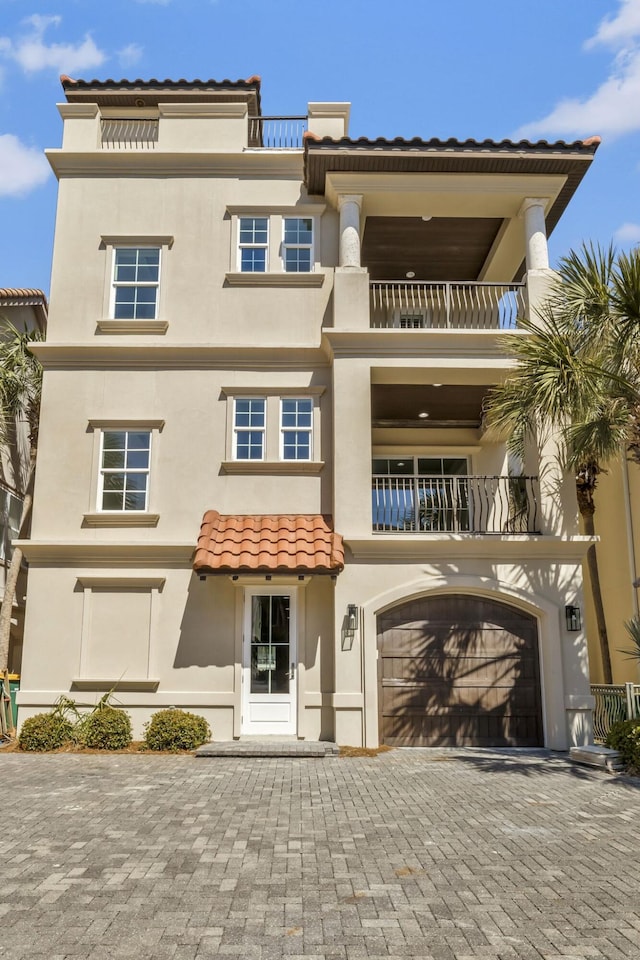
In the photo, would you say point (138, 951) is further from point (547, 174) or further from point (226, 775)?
point (547, 174)

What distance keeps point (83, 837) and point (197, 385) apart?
10.2 meters

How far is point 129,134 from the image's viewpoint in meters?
18.5

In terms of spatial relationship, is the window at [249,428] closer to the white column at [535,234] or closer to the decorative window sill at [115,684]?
the decorative window sill at [115,684]

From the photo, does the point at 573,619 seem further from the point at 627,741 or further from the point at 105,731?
the point at 105,731

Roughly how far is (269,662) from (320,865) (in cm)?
817

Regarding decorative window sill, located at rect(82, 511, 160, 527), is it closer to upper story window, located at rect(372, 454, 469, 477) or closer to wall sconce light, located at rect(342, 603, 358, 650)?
wall sconce light, located at rect(342, 603, 358, 650)

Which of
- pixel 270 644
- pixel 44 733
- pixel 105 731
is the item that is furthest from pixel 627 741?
pixel 44 733

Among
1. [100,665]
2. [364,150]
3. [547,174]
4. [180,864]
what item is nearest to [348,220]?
[364,150]

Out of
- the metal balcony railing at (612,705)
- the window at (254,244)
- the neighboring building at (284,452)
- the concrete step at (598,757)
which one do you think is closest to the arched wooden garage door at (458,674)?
the neighboring building at (284,452)

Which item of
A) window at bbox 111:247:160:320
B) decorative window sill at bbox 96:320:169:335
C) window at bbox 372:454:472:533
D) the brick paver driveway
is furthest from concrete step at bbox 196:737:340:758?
window at bbox 111:247:160:320

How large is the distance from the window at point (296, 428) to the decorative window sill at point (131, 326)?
307 centimetres

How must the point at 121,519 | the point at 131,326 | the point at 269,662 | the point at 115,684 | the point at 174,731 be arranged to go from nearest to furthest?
the point at 174,731 < the point at 115,684 < the point at 269,662 < the point at 121,519 < the point at 131,326

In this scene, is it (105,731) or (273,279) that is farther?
(273,279)

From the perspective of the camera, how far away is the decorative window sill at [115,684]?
15.4 m
